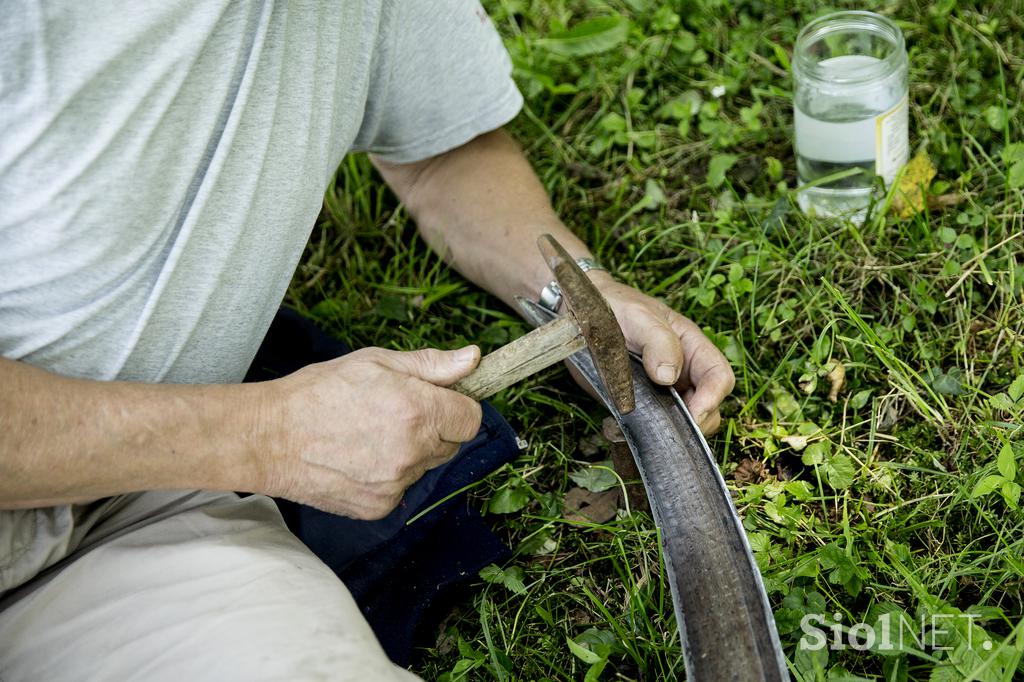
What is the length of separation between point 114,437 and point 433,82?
1.21 metres

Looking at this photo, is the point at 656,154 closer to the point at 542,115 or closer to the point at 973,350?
the point at 542,115

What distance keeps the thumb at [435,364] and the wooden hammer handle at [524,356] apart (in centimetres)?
3

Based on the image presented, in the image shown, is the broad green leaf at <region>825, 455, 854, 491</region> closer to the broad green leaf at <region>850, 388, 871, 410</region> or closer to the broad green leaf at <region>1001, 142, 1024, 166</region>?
the broad green leaf at <region>850, 388, 871, 410</region>

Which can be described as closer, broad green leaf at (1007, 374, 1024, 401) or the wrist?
the wrist

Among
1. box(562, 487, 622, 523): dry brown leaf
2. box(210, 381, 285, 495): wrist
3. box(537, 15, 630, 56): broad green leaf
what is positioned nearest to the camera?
box(210, 381, 285, 495): wrist

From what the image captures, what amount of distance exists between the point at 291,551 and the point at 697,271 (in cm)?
137

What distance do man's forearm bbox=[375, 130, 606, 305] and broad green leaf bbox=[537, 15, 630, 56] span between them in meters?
0.67

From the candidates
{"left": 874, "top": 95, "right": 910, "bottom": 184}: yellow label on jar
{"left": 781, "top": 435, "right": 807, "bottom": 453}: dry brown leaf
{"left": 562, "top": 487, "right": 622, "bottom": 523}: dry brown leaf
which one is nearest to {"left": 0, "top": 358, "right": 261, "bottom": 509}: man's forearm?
{"left": 562, "top": 487, "right": 622, "bottom": 523}: dry brown leaf

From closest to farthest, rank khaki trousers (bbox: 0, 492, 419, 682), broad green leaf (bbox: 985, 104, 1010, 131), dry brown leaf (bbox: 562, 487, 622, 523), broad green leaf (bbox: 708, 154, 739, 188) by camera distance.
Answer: khaki trousers (bbox: 0, 492, 419, 682) → dry brown leaf (bbox: 562, 487, 622, 523) → broad green leaf (bbox: 985, 104, 1010, 131) → broad green leaf (bbox: 708, 154, 739, 188)

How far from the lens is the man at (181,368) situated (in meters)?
1.65

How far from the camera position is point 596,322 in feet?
6.06

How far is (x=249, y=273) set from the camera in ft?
6.65

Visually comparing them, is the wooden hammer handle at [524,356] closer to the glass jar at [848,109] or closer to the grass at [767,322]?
the grass at [767,322]

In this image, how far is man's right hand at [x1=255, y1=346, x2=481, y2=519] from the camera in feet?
5.98
